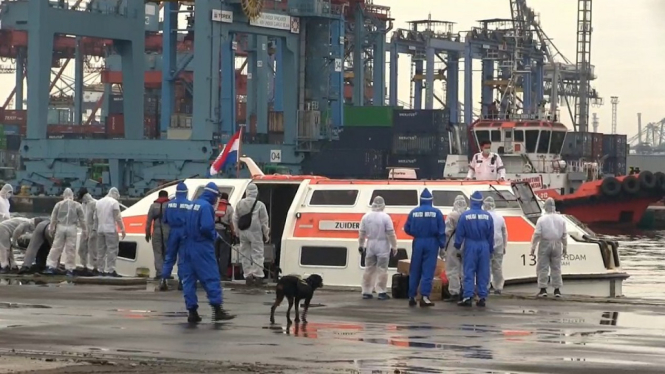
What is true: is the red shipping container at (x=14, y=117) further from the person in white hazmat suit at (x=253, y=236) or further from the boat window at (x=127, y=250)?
the person in white hazmat suit at (x=253, y=236)

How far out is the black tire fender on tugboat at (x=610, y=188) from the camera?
62844mm

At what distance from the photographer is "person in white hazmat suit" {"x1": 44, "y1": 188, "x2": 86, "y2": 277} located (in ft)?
78.4

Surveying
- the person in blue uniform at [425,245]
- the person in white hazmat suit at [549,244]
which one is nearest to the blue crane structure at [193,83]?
the person in white hazmat suit at [549,244]

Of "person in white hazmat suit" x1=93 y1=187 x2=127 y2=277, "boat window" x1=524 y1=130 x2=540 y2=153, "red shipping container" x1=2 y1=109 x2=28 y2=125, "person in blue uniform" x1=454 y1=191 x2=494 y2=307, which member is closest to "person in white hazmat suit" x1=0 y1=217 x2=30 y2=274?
"person in white hazmat suit" x1=93 y1=187 x2=127 y2=277

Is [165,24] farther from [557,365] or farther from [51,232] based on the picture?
[557,365]

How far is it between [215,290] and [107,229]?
7344mm

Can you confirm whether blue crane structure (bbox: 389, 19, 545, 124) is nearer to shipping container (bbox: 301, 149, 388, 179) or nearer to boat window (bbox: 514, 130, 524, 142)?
shipping container (bbox: 301, 149, 388, 179)

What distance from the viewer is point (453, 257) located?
20469 millimetres

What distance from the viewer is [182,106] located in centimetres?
12850

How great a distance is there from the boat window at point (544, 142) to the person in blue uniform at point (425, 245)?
1435 inches

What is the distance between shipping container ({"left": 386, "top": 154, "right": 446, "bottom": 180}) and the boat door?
70469 mm

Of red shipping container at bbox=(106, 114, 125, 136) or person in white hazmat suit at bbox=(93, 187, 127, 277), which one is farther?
red shipping container at bbox=(106, 114, 125, 136)

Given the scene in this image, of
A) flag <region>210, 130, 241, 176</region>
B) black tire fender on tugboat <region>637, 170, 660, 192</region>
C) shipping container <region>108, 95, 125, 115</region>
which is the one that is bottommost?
black tire fender on tugboat <region>637, 170, 660, 192</region>

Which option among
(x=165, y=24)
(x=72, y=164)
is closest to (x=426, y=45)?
(x=165, y=24)
